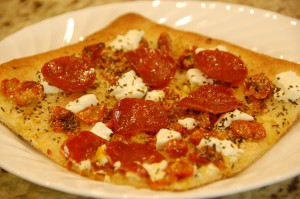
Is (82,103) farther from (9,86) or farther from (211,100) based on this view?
(211,100)

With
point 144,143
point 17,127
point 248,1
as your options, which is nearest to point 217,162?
point 144,143

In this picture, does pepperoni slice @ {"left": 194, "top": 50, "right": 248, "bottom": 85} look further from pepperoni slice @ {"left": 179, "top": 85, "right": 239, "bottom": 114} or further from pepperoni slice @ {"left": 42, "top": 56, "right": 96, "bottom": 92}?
pepperoni slice @ {"left": 42, "top": 56, "right": 96, "bottom": 92}

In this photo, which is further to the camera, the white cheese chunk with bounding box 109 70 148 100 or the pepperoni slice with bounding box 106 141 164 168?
the white cheese chunk with bounding box 109 70 148 100

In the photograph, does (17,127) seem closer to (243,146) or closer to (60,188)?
(60,188)

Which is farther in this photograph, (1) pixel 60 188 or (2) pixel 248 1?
(2) pixel 248 1

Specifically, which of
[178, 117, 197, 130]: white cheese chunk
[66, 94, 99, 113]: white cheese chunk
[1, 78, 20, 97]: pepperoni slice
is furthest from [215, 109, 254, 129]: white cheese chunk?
[1, 78, 20, 97]: pepperoni slice

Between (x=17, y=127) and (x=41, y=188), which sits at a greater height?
(x=17, y=127)

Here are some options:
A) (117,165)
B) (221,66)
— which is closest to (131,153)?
(117,165)

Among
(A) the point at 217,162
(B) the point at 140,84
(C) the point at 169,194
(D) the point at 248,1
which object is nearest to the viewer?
(C) the point at 169,194
